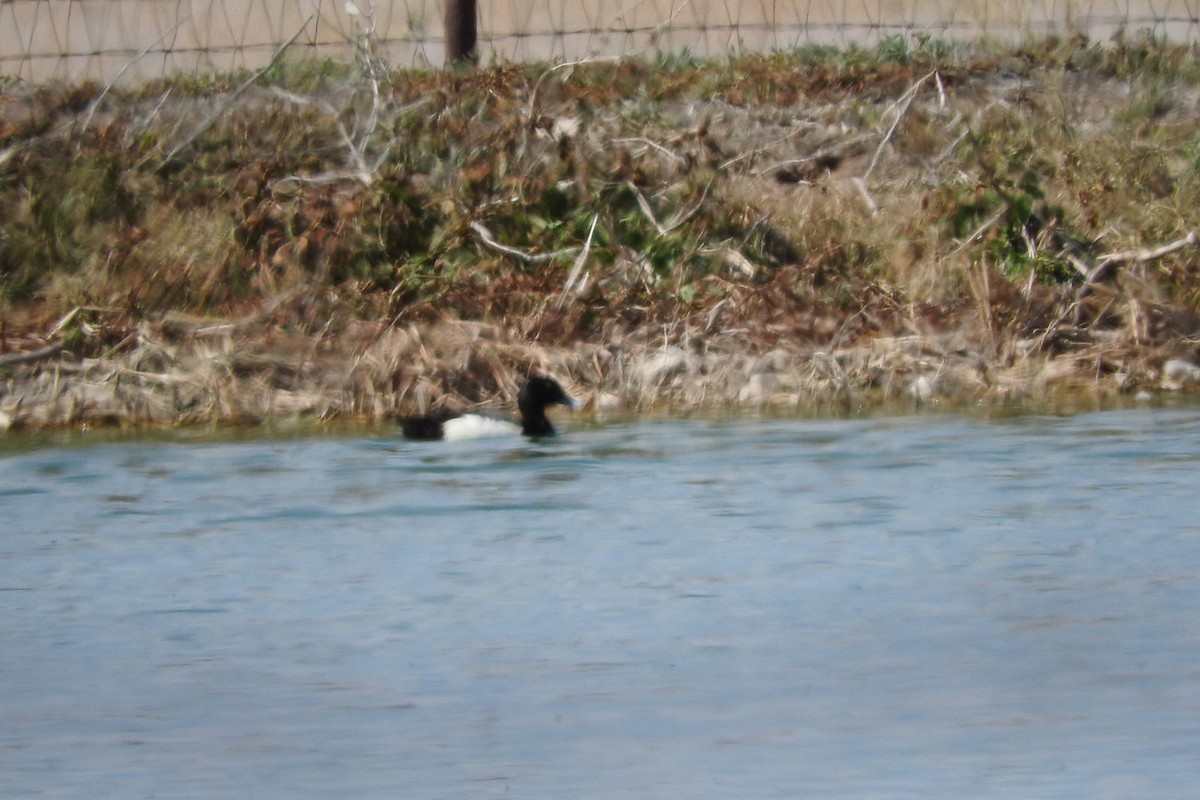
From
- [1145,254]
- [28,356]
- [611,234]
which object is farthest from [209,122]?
[1145,254]

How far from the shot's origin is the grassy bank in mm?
12227

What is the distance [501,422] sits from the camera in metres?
11.4

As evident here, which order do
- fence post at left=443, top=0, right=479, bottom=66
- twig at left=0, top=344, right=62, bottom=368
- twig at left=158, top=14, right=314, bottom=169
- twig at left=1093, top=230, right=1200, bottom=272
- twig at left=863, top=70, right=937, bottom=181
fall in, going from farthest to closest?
fence post at left=443, top=0, right=479, bottom=66, twig at left=158, top=14, right=314, bottom=169, twig at left=863, top=70, right=937, bottom=181, twig at left=1093, top=230, right=1200, bottom=272, twig at left=0, top=344, right=62, bottom=368

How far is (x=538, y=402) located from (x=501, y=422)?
0.77ft

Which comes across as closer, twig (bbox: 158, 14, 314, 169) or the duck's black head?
the duck's black head

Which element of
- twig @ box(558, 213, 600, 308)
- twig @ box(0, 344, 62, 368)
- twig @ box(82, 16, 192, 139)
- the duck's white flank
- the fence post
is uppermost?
the fence post

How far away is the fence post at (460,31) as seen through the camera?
54.6 ft

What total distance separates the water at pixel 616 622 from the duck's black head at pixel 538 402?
740 millimetres

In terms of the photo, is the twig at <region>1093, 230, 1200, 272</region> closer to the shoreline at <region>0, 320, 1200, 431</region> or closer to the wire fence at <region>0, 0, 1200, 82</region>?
the shoreline at <region>0, 320, 1200, 431</region>

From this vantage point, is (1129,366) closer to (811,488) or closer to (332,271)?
(811,488)

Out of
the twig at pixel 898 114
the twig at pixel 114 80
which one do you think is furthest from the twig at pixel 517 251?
the twig at pixel 114 80

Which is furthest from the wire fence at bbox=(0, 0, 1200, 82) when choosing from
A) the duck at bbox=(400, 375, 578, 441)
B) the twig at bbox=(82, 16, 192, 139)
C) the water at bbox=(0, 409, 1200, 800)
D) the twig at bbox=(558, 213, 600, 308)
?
the water at bbox=(0, 409, 1200, 800)

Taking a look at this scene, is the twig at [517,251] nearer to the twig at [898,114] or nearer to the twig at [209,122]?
the twig at [209,122]

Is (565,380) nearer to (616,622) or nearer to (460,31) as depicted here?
(460,31)
